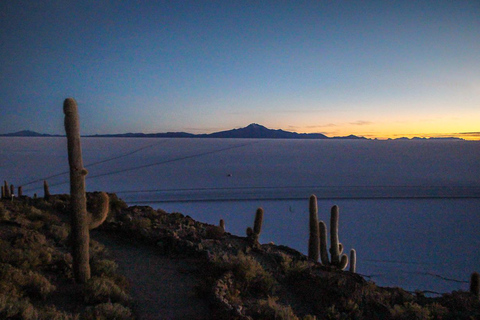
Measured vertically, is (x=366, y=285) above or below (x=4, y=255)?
below

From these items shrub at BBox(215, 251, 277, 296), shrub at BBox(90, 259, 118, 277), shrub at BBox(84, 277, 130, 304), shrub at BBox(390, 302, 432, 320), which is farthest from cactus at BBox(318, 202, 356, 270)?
shrub at BBox(84, 277, 130, 304)

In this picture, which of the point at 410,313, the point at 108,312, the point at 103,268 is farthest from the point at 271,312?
the point at 103,268

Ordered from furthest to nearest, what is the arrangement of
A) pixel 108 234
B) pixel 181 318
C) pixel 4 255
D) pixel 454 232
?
pixel 454 232, pixel 108 234, pixel 4 255, pixel 181 318

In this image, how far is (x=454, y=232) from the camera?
15.1 m

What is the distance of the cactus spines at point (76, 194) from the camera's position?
5.43 m

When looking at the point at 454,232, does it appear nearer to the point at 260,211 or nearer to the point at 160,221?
the point at 260,211

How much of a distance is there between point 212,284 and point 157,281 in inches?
54.2

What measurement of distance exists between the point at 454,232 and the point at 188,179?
22649 mm

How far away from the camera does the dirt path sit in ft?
17.4

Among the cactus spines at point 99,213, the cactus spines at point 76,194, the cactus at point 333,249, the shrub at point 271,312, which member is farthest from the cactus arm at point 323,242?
the cactus spines at point 76,194

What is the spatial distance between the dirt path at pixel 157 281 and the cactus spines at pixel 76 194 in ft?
3.76

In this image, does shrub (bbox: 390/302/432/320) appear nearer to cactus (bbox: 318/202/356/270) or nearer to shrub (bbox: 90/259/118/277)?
cactus (bbox: 318/202/356/270)

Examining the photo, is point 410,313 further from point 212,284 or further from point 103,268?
point 103,268

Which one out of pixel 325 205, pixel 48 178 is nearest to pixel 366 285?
pixel 325 205
